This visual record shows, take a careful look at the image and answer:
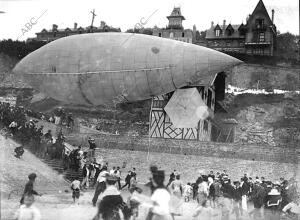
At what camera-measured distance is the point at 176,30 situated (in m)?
57.7

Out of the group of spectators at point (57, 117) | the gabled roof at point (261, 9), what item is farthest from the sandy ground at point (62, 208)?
the gabled roof at point (261, 9)

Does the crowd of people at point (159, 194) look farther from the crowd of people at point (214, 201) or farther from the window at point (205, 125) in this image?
the window at point (205, 125)

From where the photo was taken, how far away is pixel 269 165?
2161cm

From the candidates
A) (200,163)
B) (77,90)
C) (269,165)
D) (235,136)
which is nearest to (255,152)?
(269,165)

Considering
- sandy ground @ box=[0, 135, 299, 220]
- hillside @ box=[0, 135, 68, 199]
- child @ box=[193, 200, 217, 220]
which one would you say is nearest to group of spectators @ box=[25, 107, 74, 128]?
sandy ground @ box=[0, 135, 299, 220]

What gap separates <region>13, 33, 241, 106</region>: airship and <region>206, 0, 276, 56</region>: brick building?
134 ft

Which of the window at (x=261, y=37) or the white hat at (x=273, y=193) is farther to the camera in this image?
the window at (x=261, y=37)

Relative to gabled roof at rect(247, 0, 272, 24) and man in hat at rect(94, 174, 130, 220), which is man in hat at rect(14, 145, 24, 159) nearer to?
man in hat at rect(94, 174, 130, 220)

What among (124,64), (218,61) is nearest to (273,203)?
(218,61)

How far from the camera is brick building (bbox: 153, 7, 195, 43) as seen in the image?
188ft

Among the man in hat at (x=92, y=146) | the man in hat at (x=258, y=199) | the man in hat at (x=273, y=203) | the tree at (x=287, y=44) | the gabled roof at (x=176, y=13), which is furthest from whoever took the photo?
the gabled roof at (x=176, y=13)

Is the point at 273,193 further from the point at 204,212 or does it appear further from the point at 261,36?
the point at 261,36

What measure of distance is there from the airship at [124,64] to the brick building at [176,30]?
44.2 meters

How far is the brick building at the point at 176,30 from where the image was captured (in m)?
57.4
